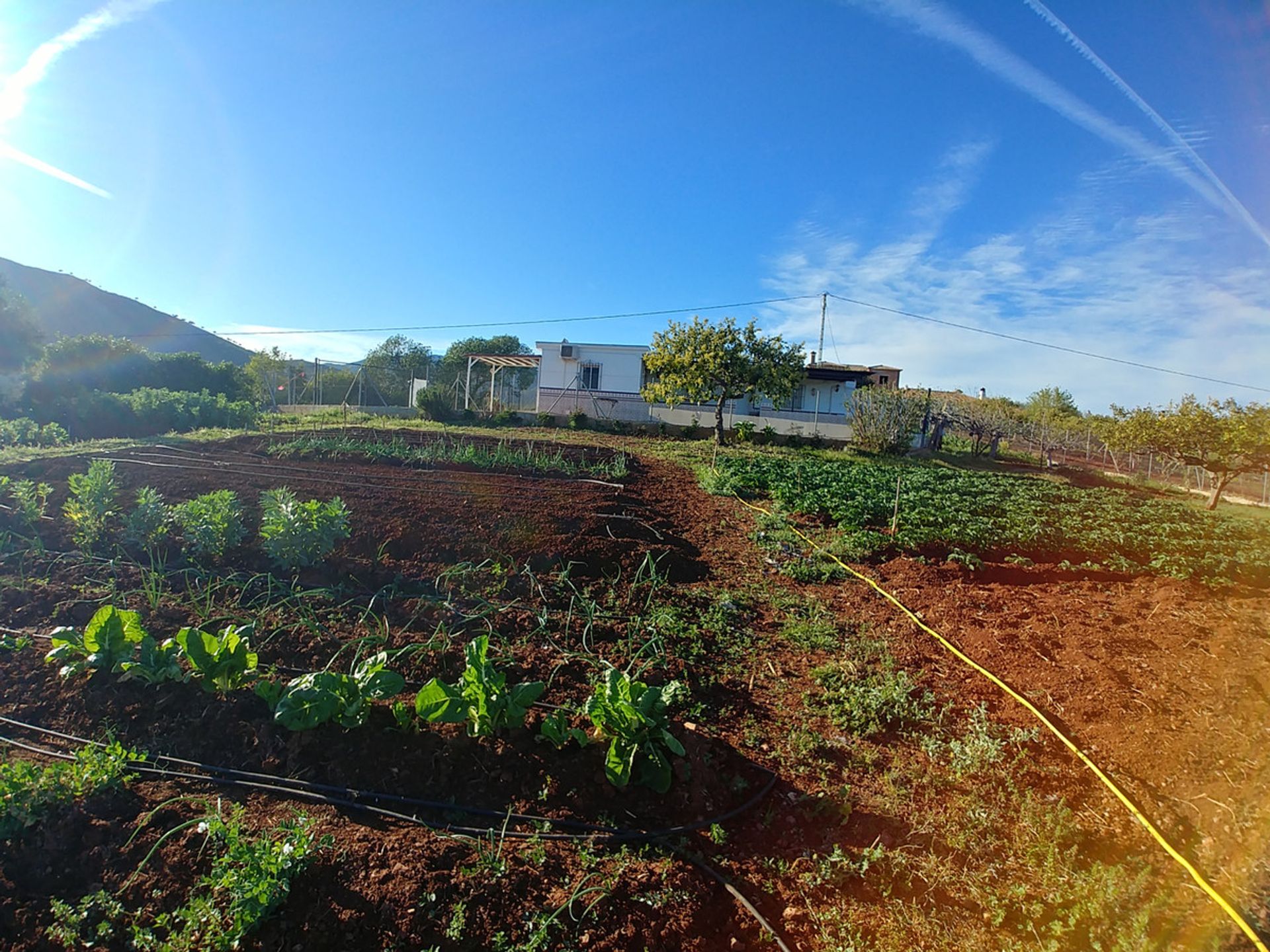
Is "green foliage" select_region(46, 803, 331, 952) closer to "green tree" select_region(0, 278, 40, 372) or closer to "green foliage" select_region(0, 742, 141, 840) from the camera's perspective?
"green foliage" select_region(0, 742, 141, 840)

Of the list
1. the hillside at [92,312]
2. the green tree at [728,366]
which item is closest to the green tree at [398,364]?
the hillside at [92,312]

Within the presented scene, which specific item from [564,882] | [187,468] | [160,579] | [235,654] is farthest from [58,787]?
[187,468]

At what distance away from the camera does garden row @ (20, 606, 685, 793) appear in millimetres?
2490

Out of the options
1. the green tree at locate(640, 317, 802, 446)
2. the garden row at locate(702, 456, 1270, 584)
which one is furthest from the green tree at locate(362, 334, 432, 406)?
the garden row at locate(702, 456, 1270, 584)

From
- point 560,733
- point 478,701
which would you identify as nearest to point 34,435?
point 478,701

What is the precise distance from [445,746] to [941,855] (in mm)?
2092

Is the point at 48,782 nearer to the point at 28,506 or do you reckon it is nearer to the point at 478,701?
the point at 478,701

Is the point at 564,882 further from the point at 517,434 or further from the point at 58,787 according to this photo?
the point at 517,434

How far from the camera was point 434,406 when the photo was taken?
2112cm

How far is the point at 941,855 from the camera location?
91.6 inches

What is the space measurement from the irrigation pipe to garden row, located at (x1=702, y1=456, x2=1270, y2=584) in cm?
180

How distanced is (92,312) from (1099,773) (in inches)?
2927

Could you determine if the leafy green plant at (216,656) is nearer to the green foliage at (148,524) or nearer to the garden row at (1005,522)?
the green foliage at (148,524)

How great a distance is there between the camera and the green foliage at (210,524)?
173 inches
